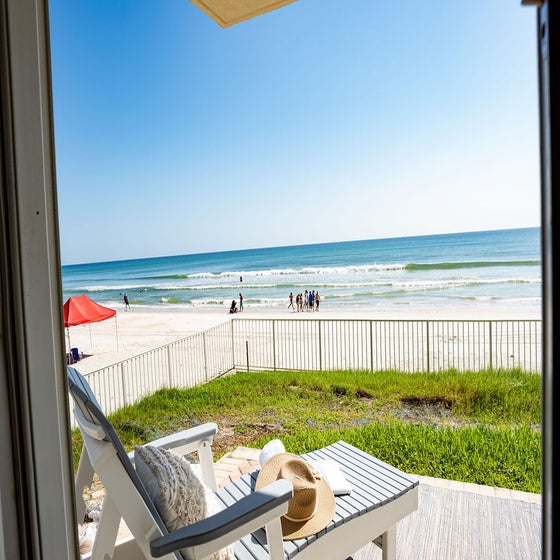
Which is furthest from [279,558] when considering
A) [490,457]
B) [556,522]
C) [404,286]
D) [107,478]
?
[404,286]

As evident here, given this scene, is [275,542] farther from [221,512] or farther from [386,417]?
[386,417]

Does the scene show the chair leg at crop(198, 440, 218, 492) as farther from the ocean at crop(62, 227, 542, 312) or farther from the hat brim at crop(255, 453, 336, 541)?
the ocean at crop(62, 227, 542, 312)

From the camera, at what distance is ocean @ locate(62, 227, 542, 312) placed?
1572cm

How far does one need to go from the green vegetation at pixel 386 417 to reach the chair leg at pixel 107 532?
212 cm

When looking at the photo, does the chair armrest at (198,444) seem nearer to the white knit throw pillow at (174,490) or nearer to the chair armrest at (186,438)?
the chair armrest at (186,438)

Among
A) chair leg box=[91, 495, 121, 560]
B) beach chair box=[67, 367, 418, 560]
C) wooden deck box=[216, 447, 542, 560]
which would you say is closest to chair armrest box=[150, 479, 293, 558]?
beach chair box=[67, 367, 418, 560]

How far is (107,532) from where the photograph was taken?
106 centimetres

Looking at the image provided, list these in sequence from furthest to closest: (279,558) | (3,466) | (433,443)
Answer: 1. (433,443)
2. (279,558)
3. (3,466)

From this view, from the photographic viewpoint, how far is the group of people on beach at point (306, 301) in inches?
648

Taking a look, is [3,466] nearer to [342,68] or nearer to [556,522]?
[556,522]

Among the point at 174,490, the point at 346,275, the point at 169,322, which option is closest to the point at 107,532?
the point at 174,490

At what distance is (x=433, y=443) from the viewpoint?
3078mm

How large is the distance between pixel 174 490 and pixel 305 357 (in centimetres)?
701

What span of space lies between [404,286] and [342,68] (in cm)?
1045
